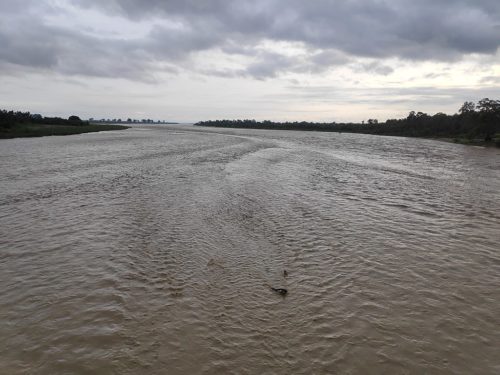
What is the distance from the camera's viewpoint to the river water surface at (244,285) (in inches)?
216

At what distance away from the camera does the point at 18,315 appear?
20.9 feet

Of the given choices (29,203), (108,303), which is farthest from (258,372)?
(29,203)

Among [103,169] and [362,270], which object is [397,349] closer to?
[362,270]

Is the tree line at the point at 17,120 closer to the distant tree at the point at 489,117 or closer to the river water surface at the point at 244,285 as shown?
the river water surface at the point at 244,285

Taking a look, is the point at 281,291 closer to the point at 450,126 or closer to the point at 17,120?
the point at 17,120

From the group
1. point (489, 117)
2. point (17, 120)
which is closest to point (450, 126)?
point (489, 117)

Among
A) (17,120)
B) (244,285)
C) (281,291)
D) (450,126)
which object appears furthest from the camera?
(450,126)

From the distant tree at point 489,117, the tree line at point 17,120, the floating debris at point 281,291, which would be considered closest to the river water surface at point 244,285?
the floating debris at point 281,291

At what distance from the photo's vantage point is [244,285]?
7812mm

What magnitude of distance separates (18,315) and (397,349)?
23.2ft

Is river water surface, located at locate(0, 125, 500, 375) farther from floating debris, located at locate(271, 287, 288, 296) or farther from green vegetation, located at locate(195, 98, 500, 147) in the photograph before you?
green vegetation, located at locate(195, 98, 500, 147)

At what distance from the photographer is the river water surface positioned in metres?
5.49

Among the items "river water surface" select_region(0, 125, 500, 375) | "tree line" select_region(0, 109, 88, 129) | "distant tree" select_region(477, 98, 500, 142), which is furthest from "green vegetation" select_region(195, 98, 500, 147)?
"tree line" select_region(0, 109, 88, 129)

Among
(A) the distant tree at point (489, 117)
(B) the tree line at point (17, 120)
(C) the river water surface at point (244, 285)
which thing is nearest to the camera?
(C) the river water surface at point (244, 285)
